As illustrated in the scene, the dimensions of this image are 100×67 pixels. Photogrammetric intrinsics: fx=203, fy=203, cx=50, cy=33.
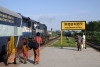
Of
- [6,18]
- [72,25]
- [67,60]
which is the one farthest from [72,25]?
[6,18]

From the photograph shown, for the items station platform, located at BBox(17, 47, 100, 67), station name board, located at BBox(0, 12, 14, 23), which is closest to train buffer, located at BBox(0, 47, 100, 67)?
station platform, located at BBox(17, 47, 100, 67)

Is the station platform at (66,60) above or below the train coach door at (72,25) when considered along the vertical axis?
below

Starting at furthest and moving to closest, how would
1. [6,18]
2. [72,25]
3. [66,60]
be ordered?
1. [72,25]
2. [66,60]
3. [6,18]

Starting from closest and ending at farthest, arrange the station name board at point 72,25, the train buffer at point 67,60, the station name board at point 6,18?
the train buffer at point 67,60 → the station name board at point 6,18 → the station name board at point 72,25

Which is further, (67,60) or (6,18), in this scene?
(67,60)

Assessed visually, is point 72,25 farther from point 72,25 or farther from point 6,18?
point 6,18

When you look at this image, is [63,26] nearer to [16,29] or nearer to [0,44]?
[16,29]

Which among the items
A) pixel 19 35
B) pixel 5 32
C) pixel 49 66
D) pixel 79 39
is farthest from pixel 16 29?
pixel 79 39

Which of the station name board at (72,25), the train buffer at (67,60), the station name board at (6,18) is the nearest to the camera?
the train buffer at (67,60)

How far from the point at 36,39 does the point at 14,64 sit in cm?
194

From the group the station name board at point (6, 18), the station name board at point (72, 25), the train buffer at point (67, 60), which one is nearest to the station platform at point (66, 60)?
the train buffer at point (67, 60)

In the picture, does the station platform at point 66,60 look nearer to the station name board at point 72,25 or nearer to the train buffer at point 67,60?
the train buffer at point 67,60

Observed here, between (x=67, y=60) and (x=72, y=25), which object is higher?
(x=72, y=25)

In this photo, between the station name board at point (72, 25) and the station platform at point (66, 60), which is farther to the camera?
the station name board at point (72, 25)
